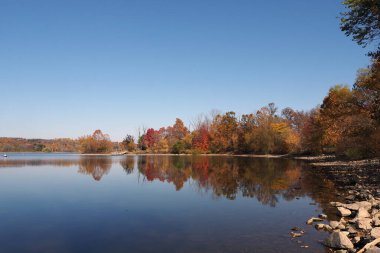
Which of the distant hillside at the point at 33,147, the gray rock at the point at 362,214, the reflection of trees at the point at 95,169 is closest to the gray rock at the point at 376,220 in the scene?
the gray rock at the point at 362,214

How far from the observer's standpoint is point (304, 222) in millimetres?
14133

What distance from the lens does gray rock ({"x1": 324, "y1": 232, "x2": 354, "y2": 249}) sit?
10.0m

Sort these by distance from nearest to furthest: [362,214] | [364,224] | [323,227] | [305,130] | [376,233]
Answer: [376,233], [364,224], [323,227], [362,214], [305,130]

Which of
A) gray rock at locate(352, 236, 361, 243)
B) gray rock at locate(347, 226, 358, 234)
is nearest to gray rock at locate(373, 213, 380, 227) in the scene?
gray rock at locate(347, 226, 358, 234)

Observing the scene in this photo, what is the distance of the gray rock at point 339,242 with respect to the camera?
1002 centimetres

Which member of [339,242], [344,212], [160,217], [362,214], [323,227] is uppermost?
[362,214]

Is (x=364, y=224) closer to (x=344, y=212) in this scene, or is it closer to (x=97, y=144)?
(x=344, y=212)

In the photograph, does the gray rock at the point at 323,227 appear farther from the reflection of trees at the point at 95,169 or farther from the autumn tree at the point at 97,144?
the autumn tree at the point at 97,144

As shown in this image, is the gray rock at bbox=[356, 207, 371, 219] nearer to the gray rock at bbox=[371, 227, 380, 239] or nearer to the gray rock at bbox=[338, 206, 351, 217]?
the gray rock at bbox=[338, 206, 351, 217]

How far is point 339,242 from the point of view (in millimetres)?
10172

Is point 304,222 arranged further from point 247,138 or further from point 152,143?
point 152,143

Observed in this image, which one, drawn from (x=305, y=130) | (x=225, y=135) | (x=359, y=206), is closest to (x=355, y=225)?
(x=359, y=206)

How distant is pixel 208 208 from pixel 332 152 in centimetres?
5555

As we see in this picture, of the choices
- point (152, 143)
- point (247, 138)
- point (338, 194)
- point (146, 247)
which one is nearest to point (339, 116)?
point (338, 194)
